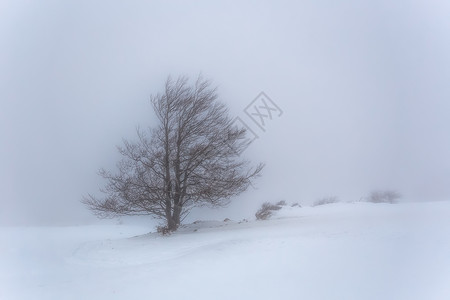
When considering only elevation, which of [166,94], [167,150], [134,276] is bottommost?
[134,276]

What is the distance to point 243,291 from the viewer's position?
5227 mm

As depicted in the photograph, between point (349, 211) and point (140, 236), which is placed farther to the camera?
point (140, 236)

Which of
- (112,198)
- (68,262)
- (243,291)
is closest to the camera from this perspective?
(243,291)

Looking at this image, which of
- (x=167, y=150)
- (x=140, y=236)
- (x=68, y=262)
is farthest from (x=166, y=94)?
(x=68, y=262)

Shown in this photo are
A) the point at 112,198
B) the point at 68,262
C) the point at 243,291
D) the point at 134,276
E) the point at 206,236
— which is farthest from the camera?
the point at 112,198

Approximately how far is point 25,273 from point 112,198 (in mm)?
4092

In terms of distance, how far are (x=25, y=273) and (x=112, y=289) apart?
7.65ft

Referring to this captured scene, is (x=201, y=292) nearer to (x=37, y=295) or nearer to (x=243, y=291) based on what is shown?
(x=243, y=291)

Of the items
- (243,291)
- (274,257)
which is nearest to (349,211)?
(274,257)

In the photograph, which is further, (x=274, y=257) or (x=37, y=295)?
(x=274, y=257)

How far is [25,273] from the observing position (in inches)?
255

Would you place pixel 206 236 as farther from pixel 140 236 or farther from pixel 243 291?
pixel 243 291

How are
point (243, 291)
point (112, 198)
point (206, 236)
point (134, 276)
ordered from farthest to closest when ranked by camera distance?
point (112, 198) < point (206, 236) < point (134, 276) < point (243, 291)

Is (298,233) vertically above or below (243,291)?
above
